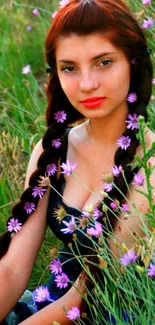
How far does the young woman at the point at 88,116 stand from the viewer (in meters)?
2.49

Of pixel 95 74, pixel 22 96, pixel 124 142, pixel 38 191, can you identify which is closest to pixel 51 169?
pixel 38 191

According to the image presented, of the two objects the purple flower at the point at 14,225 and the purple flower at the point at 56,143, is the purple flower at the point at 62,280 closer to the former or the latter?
the purple flower at the point at 14,225

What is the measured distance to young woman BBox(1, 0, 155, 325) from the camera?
2486 mm

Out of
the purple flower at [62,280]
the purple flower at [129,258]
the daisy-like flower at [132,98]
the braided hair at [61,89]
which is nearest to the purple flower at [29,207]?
the braided hair at [61,89]

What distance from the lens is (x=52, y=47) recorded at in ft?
8.64

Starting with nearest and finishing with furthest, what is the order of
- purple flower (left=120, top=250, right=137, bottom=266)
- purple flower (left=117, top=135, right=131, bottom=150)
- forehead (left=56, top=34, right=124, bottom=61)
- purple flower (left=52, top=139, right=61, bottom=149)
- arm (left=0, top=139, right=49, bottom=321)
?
purple flower (left=120, top=250, right=137, bottom=266) < forehead (left=56, top=34, right=124, bottom=61) < purple flower (left=117, top=135, right=131, bottom=150) < arm (left=0, top=139, right=49, bottom=321) < purple flower (left=52, top=139, right=61, bottom=149)

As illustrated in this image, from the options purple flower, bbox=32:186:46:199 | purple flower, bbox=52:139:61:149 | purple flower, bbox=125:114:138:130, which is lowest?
purple flower, bbox=32:186:46:199

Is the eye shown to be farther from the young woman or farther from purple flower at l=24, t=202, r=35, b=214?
purple flower at l=24, t=202, r=35, b=214

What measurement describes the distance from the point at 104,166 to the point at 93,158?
5cm

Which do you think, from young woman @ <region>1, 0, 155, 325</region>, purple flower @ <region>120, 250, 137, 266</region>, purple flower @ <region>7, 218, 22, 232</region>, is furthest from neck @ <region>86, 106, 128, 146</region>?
purple flower @ <region>120, 250, 137, 266</region>

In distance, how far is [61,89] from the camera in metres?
2.79

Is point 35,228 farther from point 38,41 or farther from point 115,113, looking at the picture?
point 38,41

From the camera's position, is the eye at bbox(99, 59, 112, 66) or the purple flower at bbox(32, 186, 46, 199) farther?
the purple flower at bbox(32, 186, 46, 199)

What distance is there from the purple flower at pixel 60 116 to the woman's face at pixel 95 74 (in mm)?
262
